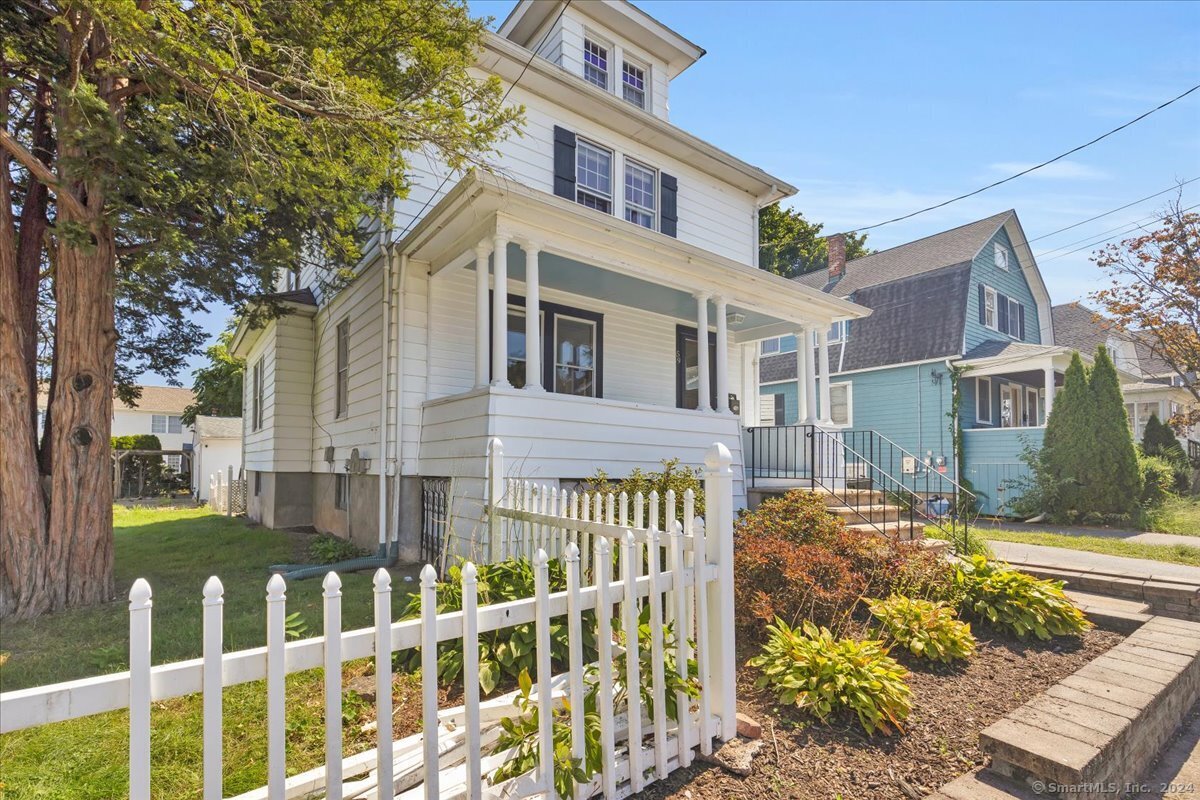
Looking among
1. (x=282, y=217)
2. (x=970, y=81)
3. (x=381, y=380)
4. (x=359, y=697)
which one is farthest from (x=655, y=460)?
(x=970, y=81)

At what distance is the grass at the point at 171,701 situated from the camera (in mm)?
2488

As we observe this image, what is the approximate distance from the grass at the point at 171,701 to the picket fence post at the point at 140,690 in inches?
45.0

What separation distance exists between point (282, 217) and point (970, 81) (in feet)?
30.2

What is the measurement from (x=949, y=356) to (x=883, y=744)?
47.5 feet

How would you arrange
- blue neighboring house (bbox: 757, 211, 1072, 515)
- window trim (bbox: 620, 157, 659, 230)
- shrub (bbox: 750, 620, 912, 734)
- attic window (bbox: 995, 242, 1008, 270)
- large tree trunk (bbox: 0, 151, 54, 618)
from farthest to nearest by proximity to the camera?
attic window (bbox: 995, 242, 1008, 270) → blue neighboring house (bbox: 757, 211, 1072, 515) → window trim (bbox: 620, 157, 659, 230) → large tree trunk (bbox: 0, 151, 54, 618) → shrub (bbox: 750, 620, 912, 734)

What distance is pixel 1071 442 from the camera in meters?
12.1

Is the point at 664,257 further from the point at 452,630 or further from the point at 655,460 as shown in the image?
the point at 452,630

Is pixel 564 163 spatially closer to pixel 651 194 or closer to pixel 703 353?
pixel 651 194

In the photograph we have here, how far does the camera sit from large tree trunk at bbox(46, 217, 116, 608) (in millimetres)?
5230

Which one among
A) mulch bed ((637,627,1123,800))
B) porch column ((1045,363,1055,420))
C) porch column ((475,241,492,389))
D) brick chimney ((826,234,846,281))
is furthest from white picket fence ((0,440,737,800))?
brick chimney ((826,234,846,281))

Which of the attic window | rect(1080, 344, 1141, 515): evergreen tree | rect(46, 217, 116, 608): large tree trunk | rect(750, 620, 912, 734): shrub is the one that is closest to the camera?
rect(750, 620, 912, 734): shrub

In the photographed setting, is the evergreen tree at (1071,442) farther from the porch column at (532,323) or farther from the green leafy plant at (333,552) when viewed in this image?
the green leafy plant at (333,552)

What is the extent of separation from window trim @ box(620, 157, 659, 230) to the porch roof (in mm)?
1597

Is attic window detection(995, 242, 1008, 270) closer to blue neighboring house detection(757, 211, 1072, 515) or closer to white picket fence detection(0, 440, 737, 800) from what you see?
blue neighboring house detection(757, 211, 1072, 515)
